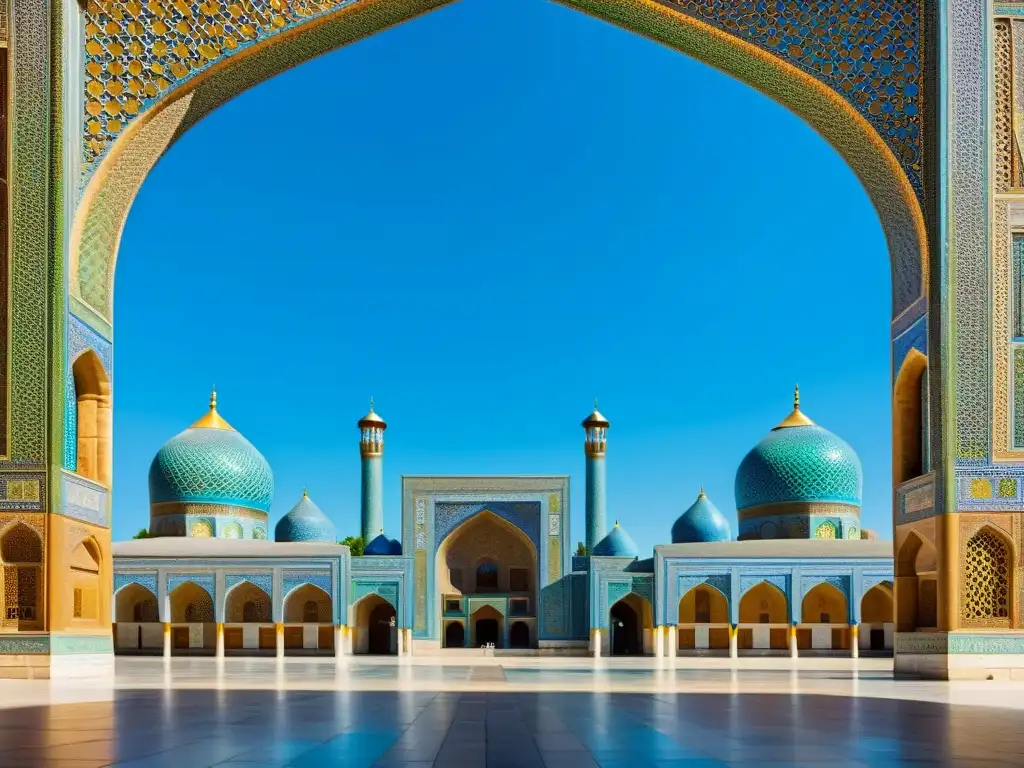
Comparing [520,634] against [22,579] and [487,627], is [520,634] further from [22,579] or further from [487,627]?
[22,579]

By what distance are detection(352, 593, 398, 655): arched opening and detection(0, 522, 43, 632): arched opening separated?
44.6 feet

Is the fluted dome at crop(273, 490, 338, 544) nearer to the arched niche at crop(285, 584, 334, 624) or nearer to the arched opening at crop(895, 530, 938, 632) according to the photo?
the arched niche at crop(285, 584, 334, 624)

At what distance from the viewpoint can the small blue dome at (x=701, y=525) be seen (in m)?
26.2

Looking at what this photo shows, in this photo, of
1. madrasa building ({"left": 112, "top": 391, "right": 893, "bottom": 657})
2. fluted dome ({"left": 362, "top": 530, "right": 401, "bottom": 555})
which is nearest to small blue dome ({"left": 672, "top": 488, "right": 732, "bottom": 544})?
madrasa building ({"left": 112, "top": 391, "right": 893, "bottom": 657})

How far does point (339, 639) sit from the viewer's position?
70.5 feet

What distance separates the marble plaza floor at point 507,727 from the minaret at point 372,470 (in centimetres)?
1775

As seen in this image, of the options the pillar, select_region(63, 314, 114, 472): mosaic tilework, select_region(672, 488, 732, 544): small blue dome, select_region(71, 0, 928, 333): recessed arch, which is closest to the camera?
select_region(63, 314, 114, 472): mosaic tilework

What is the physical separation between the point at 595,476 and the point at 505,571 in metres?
2.88

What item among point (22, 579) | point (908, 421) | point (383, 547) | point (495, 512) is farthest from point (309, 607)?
point (908, 421)

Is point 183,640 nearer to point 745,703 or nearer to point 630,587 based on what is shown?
point 630,587

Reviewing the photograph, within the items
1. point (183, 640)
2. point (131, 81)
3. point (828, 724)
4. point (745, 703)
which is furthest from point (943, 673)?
point (183, 640)

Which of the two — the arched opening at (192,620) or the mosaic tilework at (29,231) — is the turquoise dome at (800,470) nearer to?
the arched opening at (192,620)

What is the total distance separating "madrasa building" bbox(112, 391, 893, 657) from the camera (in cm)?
2161

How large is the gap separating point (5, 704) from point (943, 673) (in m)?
7.49
